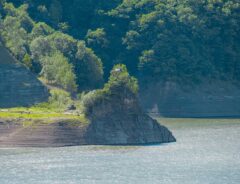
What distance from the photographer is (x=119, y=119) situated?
152 metres

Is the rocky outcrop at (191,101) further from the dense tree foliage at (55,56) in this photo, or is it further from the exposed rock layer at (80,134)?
the exposed rock layer at (80,134)

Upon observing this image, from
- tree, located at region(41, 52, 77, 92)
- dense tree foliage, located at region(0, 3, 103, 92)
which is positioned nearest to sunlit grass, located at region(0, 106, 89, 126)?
tree, located at region(41, 52, 77, 92)

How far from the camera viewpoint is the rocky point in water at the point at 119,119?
149913 millimetres

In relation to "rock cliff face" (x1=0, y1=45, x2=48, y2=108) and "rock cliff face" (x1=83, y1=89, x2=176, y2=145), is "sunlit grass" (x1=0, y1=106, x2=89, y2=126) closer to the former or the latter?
"rock cliff face" (x1=83, y1=89, x2=176, y2=145)

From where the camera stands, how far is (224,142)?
153 m

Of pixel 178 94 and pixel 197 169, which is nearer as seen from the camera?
pixel 197 169

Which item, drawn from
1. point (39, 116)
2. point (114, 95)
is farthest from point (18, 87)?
point (114, 95)

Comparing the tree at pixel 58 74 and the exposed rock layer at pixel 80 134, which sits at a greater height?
the tree at pixel 58 74

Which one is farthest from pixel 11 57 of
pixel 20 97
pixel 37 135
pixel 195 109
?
pixel 195 109

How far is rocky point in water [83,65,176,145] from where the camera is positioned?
150 metres

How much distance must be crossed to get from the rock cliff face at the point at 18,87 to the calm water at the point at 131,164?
51.1ft

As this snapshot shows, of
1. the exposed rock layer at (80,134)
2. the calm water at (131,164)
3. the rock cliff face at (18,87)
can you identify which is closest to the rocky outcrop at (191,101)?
the rock cliff face at (18,87)

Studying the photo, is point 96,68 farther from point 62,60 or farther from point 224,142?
point 224,142

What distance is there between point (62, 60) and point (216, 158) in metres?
42.9
